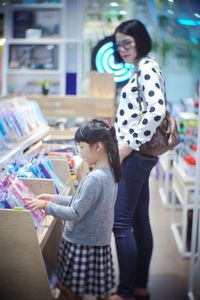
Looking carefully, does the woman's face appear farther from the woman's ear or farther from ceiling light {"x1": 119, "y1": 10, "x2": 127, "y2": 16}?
ceiling light {"x1": 119, "y1": 10, "x2": 127, "y2": 16}

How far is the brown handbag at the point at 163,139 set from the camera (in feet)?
6.20

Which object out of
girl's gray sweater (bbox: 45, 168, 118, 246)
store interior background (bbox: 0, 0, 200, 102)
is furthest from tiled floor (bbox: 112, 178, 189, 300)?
Answer: store interior background (bbox: 0, 0, 200, 102)

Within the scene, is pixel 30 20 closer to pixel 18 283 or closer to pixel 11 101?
pixel 11 101

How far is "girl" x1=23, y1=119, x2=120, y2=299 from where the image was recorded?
64.0 inches

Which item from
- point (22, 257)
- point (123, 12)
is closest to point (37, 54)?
point (123, 12)

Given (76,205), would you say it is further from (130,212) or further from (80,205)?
(130,212)

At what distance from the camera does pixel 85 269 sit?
1635mm

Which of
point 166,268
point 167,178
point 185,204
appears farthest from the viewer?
point 167,178

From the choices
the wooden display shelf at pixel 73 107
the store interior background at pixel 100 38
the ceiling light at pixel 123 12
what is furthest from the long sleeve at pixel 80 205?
the ceiling light at pixel 123 12

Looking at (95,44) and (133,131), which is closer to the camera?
(133,131)

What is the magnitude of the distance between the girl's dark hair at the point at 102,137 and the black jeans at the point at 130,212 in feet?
0.71

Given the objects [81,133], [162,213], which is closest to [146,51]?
[81,133]

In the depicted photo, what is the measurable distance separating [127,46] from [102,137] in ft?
1.75

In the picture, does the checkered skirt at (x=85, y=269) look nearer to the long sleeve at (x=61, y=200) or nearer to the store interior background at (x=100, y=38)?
the long sleeve at (x=61, y=200)
